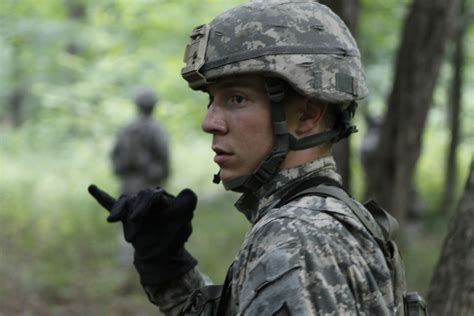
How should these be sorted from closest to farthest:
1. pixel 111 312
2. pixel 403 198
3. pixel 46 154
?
pixel 403 198 → pixel 111 312 → pixel 46 154

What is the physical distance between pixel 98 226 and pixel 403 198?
249 inches

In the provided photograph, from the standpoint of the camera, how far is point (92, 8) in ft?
50.8

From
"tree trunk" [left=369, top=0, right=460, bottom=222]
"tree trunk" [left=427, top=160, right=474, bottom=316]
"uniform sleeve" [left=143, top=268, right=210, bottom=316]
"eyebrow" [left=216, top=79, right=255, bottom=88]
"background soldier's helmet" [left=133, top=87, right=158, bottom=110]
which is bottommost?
"tree trunk" [left=427, top=160, right=474, bottom=316]

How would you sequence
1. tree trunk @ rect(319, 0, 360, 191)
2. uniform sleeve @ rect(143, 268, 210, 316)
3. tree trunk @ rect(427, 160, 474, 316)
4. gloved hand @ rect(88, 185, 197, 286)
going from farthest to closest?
tree trunk @ rect(319, 0, 360, 191), tree trunk @ rect(427, 160, 474, 316), uniform sleeve @ rect(143, 268, 210, 316), gloved hand @ rect(88, 185, 197, 286)

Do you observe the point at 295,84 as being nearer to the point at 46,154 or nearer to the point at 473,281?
the point at 473,281

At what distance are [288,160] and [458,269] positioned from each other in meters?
1.74

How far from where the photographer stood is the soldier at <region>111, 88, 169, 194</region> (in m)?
10.6

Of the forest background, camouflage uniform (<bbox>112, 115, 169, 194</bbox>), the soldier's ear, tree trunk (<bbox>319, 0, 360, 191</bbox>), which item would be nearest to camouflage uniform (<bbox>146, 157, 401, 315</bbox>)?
the soldier's ear

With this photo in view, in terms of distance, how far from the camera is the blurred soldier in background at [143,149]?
1059 centimetres

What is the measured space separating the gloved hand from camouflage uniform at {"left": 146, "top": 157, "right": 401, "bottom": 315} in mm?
575

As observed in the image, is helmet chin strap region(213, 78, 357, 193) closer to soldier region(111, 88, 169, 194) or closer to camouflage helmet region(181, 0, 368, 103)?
camouflage helmet region(181, 0, 368, 103)

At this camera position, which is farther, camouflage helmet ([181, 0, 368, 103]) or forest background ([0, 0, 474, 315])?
forest background ([0, 0, 474, 315])

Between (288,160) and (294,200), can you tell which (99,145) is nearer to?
(288,160)

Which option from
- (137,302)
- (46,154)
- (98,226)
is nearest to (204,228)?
(98,226)
